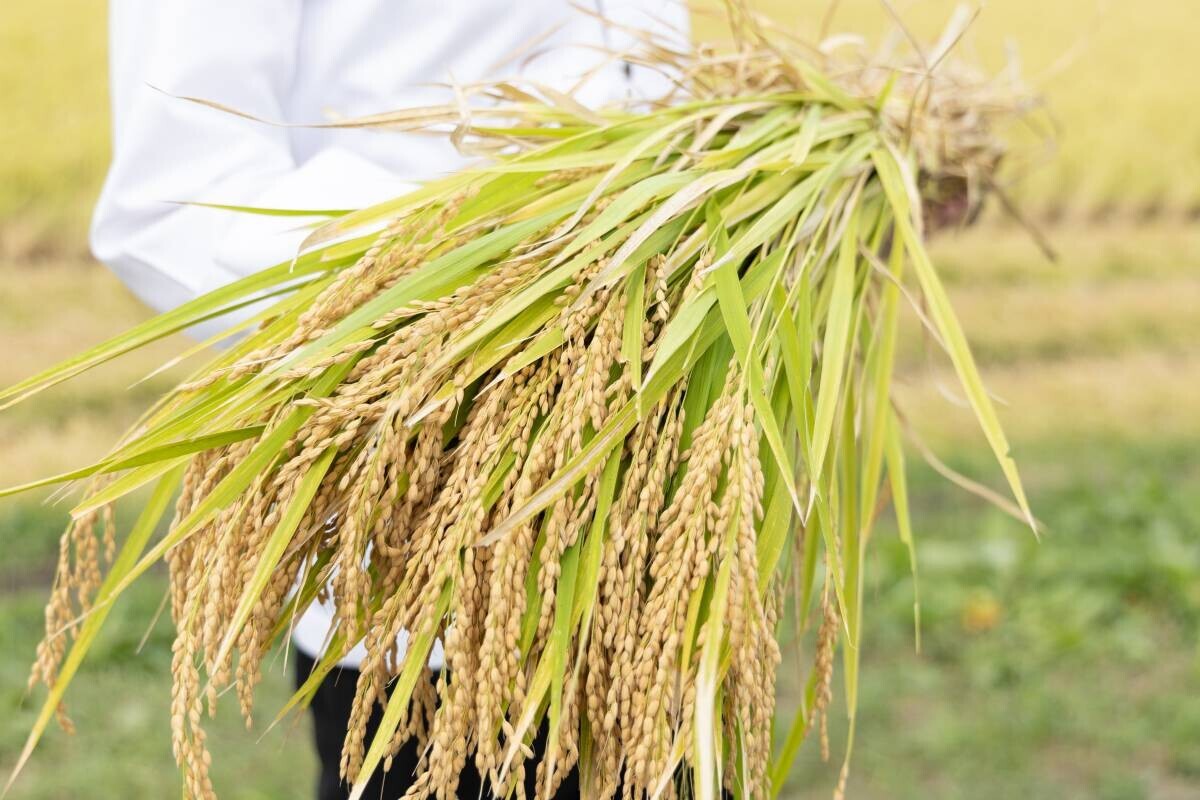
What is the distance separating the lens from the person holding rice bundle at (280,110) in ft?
3.10

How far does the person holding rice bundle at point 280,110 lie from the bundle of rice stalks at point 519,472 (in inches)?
6.2

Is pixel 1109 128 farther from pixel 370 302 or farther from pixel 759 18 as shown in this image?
pixel 370 302

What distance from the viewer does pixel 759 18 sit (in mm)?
1197

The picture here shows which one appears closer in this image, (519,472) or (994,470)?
(519,472)

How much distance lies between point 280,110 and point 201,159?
0.35 feet

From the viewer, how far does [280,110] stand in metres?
1.04

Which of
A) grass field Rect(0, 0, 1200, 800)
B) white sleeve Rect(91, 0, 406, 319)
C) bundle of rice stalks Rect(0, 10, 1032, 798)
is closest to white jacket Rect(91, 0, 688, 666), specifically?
white sleeve Rect(91, 0, 406, 319)

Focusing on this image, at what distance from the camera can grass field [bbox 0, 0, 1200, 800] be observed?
2.41 m

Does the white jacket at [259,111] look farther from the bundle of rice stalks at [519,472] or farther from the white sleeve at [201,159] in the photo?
the bundle of rice stalks at [519,472]

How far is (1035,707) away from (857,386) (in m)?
1.87

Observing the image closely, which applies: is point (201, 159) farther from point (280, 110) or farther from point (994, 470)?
point (994, 470)

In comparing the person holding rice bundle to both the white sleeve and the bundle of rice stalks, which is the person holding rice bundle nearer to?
the white sleeve

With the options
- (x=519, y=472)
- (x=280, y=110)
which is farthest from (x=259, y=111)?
(x=519, y=472)

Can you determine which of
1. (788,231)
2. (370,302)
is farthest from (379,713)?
(788,231)
